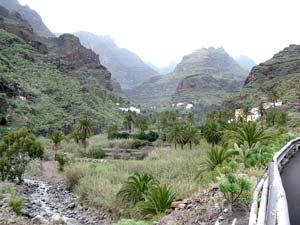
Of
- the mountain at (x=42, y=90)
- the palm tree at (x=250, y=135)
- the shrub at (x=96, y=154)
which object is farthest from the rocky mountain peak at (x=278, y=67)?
the palm tree at (x=250, y=135)

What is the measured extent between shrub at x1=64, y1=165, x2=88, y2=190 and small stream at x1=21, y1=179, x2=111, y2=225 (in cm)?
92

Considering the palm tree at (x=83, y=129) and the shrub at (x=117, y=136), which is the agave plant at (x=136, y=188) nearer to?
the palm tree at (x=83, y=129)

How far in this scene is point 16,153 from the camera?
152 feet

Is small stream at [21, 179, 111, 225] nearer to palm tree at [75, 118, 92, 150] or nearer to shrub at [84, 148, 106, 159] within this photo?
shrub at [84, 148, 106, 159]

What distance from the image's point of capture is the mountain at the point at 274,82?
4200 inches

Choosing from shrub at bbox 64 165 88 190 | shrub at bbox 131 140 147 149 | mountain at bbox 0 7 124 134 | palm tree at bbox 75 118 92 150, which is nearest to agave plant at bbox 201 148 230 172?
shrub at bbox 64 165 88 190

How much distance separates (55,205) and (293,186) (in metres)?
29.9

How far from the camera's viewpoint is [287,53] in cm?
15325

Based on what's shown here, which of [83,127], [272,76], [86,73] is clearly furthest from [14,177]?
[86,73]

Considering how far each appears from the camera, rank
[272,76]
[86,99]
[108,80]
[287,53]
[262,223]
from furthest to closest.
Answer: [108,80]
[287,53]
[272,76]
[86,99]
[262,223]

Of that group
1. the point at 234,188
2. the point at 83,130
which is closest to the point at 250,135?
the point at 234,188

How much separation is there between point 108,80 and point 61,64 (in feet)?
138

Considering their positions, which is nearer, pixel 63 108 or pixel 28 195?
pixel 28 195

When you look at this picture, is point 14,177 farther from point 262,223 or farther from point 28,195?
point 262,223
